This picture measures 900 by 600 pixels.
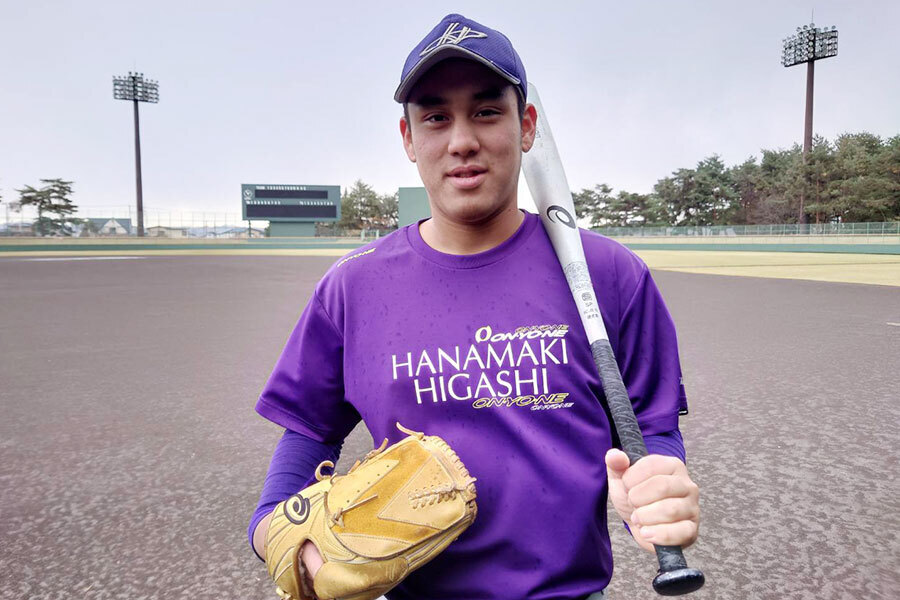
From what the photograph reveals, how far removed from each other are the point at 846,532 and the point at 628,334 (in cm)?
169

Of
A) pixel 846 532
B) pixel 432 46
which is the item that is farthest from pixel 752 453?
pixel 432 46

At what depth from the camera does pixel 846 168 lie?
50312 millimetres

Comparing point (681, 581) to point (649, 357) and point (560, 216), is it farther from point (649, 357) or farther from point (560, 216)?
point (560, 216)

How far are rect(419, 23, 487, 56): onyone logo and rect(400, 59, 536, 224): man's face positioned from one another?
44 millimetres

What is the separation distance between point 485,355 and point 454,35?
71 centimetres

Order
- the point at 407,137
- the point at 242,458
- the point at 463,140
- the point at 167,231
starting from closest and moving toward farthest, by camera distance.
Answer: the point at 463,140 → the point at 407,137 → the point at 242,458 → the point at 167,231

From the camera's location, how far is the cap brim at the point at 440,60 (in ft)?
4.61

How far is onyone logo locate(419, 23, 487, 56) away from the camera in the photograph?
4.70 ft

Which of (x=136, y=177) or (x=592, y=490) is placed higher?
(x=136, y=177)

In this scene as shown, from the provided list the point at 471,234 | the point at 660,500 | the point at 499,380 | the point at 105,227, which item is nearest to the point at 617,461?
the point at 660,500

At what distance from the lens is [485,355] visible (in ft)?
4.75

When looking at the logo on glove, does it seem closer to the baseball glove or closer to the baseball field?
the baseball glove

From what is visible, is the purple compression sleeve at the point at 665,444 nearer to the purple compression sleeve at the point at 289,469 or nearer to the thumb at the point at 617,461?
the thumb at the point at 617,461

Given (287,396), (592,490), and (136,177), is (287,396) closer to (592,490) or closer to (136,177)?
(592,490)
